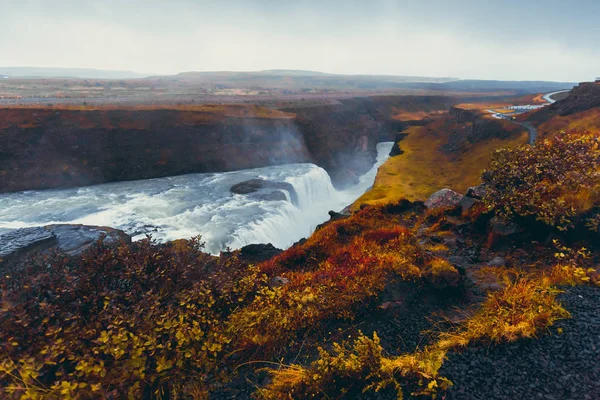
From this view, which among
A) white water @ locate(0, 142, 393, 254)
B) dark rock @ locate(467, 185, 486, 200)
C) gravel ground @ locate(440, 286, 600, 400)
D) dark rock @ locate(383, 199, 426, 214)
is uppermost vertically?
dark rock @ locate(467, 185, 486, 200)

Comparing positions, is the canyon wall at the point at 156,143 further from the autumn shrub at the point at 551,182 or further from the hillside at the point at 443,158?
the autumn shrub at the point at 551,182

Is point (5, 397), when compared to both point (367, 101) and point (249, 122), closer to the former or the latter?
point (249, 122)

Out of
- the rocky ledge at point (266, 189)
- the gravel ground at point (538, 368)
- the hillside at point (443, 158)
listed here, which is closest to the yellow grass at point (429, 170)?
the hillside at point (443, 158)

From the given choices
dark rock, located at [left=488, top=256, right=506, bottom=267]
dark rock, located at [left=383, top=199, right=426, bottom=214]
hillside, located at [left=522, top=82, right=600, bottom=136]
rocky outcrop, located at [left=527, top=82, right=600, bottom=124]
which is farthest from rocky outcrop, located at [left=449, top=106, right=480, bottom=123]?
dark rock, located at [left=488, top=256, right=506, bottom=267]

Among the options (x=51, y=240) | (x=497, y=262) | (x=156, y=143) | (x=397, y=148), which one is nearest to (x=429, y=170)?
(x=397, y=148)

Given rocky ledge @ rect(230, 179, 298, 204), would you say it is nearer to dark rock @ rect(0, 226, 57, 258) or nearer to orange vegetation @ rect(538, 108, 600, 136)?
dark rock @ rect(0, 226, 57, 258)

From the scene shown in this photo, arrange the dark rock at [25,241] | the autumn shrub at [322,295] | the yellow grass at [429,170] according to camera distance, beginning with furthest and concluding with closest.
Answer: the yellow grass at [429,170]
the dark rock at [25,241]
the autumn shrub at [322,295]

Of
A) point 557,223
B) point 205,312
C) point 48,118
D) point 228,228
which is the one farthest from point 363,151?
point 205,312
